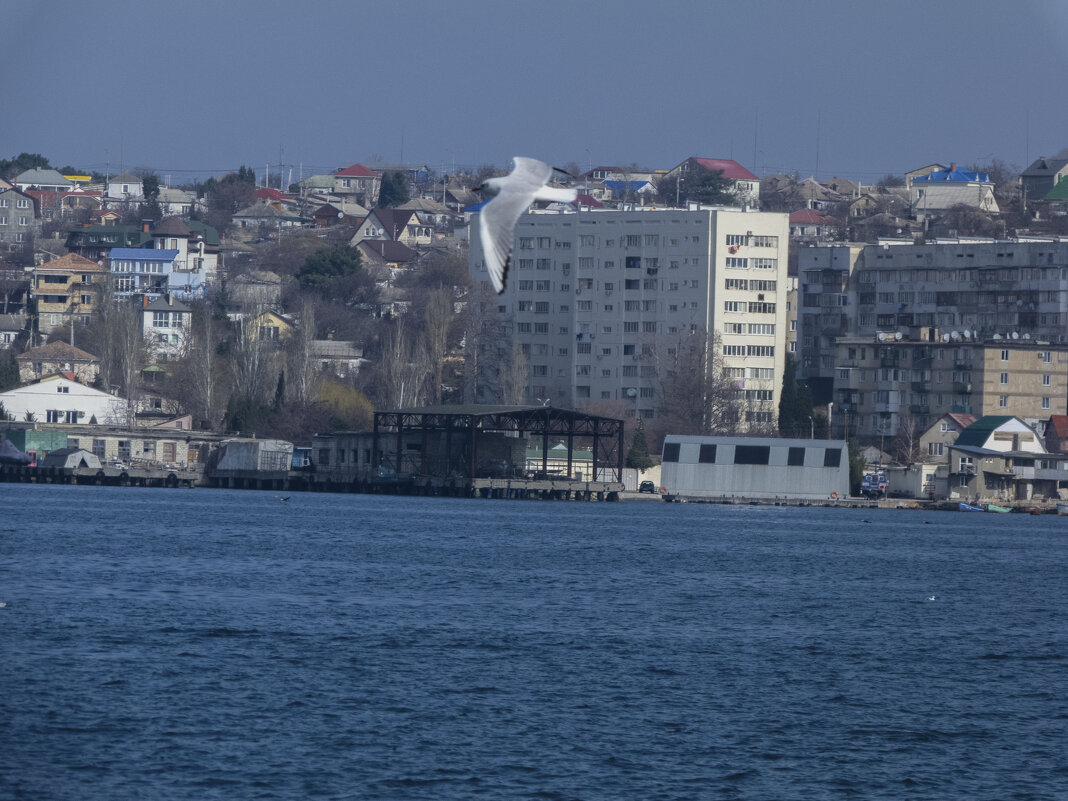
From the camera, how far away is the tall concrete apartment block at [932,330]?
89.9m

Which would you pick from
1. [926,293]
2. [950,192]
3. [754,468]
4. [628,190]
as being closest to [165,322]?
[754,468]

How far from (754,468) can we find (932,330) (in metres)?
18.1

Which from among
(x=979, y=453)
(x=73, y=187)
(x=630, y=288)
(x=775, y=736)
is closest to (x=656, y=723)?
(x=775, y=736)

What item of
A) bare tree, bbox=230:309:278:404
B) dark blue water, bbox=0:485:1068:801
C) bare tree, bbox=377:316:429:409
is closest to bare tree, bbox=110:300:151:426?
bare tree, bbox=230:309:278:404

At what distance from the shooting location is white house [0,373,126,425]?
94812mm

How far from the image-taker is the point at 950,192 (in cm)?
16488

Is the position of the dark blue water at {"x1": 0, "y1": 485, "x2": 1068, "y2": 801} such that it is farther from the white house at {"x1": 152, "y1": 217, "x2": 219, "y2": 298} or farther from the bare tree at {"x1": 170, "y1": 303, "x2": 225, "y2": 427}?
the white house at {"x1": 152, "y1": 217, "x2": 219, "y2": 298}

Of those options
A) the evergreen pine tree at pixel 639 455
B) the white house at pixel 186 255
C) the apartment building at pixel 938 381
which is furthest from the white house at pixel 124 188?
the evergreen pine tree at pixel 639 455

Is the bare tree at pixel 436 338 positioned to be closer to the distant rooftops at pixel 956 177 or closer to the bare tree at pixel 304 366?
the bare tree at pixel 304 366

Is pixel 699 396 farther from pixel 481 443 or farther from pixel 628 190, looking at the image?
pixel 628 190

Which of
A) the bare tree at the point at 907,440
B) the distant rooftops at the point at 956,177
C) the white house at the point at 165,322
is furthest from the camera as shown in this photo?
the distant rooftops at the point at 956,177

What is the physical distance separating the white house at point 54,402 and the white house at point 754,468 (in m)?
32.6

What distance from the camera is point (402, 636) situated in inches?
1357

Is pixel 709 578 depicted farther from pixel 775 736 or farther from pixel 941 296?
pixel 941 296
